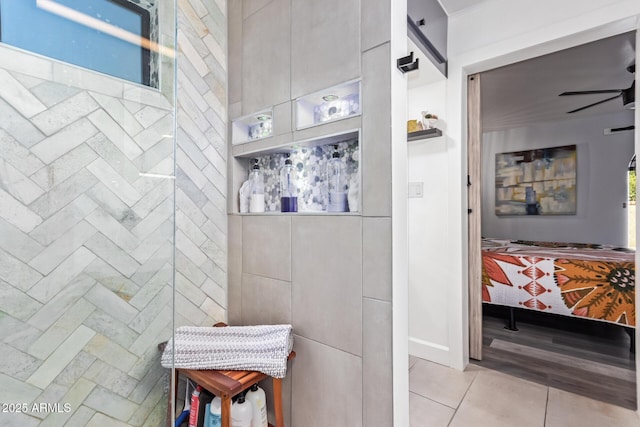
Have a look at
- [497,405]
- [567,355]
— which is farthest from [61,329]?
[567,355]

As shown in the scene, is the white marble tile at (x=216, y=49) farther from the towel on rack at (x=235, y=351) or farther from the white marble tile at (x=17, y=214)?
the towel on rack at (x=235, y=351)

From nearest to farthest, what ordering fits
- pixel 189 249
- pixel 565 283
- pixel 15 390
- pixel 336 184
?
1. pixel 15 390
2. pixel 336 184
3. pixel 189 249
4. pixel 565 283

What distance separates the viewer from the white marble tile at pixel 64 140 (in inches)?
41.0

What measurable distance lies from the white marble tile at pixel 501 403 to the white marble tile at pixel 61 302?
1.84m

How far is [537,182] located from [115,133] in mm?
5363

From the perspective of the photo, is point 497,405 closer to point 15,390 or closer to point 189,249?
point 189,249

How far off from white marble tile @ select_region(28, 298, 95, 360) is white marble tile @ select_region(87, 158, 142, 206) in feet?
1.32

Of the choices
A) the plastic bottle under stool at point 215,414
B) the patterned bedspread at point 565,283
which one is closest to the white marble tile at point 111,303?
the plastic bottle under stool at point 215,414

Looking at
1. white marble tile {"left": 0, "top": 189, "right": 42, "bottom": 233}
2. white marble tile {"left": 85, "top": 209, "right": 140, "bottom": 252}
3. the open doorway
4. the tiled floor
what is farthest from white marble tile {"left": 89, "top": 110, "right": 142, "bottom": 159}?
the open doorway

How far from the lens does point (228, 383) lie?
1122mm

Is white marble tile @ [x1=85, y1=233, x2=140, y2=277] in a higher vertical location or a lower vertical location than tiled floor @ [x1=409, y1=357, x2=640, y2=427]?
higher

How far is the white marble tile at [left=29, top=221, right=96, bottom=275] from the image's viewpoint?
1029 millimetres

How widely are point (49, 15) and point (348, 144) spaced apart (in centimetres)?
122

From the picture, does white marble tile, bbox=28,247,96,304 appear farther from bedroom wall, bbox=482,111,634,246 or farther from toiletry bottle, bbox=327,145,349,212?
bedroom wall, bbox=482,111,634,246
